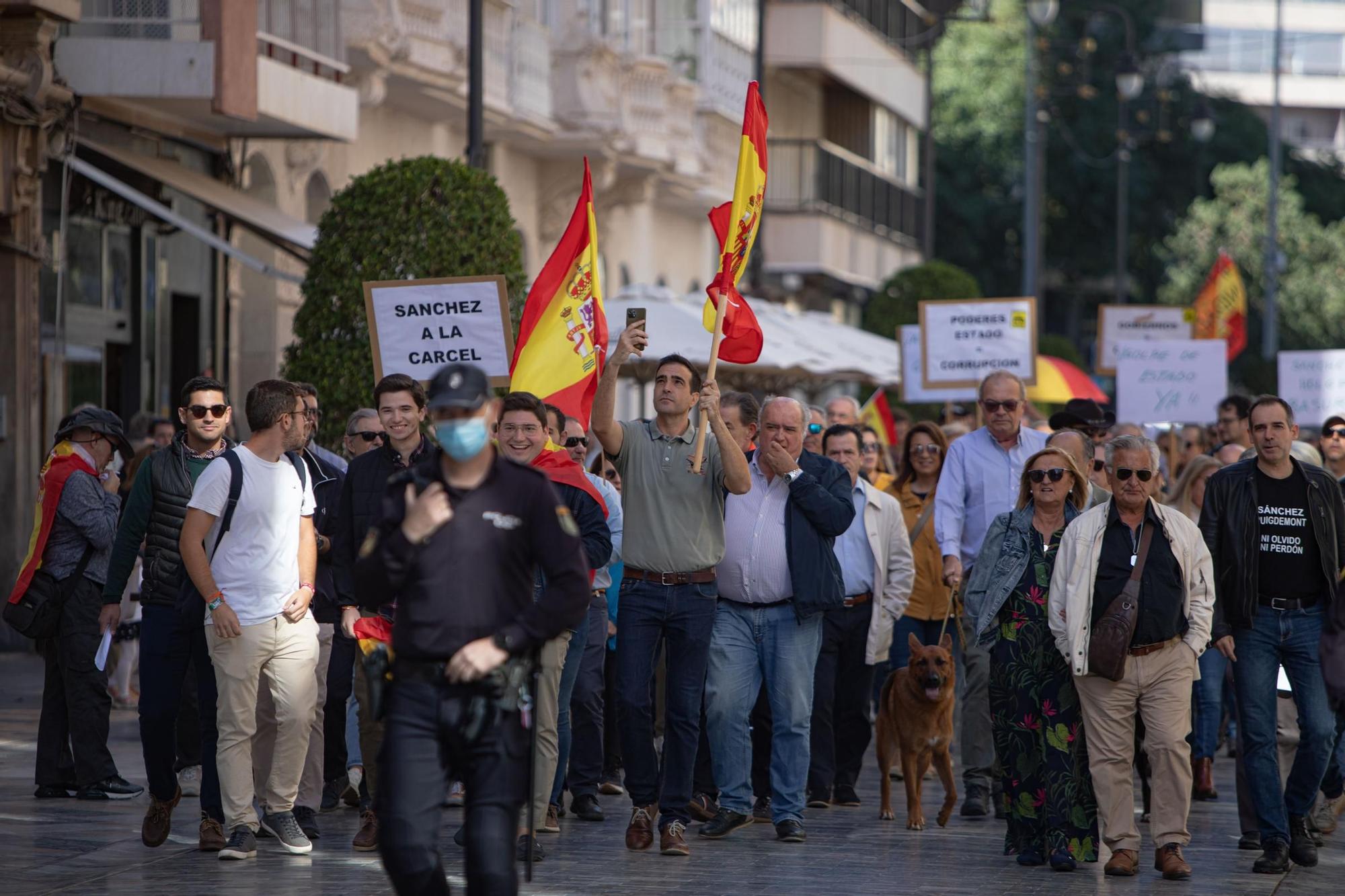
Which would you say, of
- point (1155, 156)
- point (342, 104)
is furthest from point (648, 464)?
point (1155, 156)

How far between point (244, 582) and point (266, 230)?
10.7 m

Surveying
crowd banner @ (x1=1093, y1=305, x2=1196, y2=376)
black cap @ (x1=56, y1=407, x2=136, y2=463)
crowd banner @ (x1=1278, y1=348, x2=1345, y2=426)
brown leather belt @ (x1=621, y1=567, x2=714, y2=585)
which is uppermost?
crowd banner @ (x1=1093, y1=305, x2=1196, y2=376)

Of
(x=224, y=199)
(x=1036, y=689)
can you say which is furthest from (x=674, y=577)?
(x=224, y=199)

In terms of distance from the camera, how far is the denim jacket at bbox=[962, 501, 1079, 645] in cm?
1024

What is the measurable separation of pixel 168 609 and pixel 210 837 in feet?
3.33

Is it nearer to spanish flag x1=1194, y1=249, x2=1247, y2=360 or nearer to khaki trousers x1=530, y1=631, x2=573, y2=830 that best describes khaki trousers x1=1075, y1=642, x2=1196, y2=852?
khaki trousers x1=530, y1=631, x2=573, y2=830

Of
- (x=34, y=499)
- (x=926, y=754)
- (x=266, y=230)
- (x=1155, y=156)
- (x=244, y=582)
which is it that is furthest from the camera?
(x=1155, y=156)

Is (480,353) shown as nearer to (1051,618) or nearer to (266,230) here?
(1051,618)

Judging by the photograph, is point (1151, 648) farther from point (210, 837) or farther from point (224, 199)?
point (224, 199)

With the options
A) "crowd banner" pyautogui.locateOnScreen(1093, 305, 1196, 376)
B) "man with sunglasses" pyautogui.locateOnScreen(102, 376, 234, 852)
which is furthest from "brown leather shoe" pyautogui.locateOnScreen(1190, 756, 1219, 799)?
"crowd banner" pyautogui.locateOnScreen(1093, 305, 1196, 376)

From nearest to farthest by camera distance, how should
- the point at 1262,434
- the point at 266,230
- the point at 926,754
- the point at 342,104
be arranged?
1. the point at 1262,434
2. the point at 926,754
3. the point at 266,230
4. the point at 342,104

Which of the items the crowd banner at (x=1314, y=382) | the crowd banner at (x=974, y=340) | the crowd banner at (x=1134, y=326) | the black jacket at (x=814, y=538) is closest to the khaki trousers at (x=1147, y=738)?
the black jacket at (x=814, y=538)

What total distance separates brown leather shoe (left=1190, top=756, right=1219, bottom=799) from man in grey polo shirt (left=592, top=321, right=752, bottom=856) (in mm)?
3798

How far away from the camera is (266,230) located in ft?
65.3
